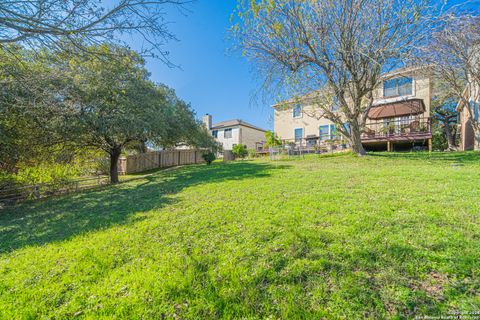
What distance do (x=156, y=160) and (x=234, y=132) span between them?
40.3ft

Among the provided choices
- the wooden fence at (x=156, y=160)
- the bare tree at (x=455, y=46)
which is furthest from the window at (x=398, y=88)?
the wooden fence at (x=156, y=160)

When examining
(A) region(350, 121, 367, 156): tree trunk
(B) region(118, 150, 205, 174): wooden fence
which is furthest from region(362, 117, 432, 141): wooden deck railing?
(B) region(118, 150, 205, 174): wooden fence

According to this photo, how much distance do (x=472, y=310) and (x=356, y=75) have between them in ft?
32.0

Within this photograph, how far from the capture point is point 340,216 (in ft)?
11.4

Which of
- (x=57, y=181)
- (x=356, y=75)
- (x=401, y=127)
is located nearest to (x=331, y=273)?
(x=356, y=75)

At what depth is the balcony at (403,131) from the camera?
11.9 meters

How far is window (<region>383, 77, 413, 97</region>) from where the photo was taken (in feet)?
47.8

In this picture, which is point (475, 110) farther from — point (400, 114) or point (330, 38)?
point (330, 38)

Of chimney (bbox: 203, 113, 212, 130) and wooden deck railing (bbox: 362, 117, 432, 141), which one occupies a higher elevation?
chimney (bbox: 203, 113, 212, 130)

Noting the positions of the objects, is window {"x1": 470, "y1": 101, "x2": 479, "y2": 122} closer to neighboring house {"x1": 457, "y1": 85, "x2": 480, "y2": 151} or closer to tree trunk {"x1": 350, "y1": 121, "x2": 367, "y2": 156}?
neighboring house {"x1": 457, "y1": 85, "x2": 480, "y2": 151}

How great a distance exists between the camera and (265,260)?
250 centimetres

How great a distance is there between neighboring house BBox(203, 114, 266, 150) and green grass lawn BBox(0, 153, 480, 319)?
921 inches

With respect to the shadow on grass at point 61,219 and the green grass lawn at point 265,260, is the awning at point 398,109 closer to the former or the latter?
the green grass lawn at point 265,260

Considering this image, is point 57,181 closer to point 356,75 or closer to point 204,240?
point 204,240
